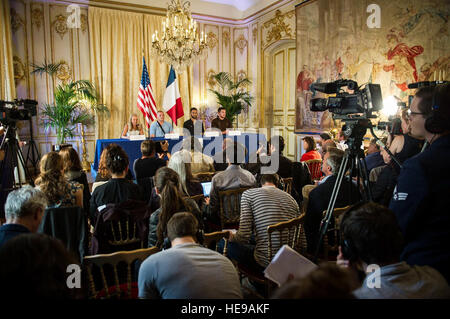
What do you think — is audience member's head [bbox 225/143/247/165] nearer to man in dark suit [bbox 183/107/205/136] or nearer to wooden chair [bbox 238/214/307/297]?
wooden chair [bbox 238/214/307/297]

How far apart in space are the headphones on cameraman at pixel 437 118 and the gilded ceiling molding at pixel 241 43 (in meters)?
9.07

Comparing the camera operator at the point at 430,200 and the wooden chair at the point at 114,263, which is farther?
the wooden chair at the point at 114,263

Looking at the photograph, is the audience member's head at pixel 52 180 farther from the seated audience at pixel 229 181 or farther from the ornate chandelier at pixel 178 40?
the ornate chandelier at pixel 178 40

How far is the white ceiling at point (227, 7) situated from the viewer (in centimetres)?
873

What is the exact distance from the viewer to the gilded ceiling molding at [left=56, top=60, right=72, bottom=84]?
776 cm

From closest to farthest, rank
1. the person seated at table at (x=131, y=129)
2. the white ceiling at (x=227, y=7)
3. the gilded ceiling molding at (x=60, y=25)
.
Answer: the person seated at table at (x=131, y=129)
the gilded ceiling molding at (x=60, y=25)
the white ceiling at (x=227, y=7)

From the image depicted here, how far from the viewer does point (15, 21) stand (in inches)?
285

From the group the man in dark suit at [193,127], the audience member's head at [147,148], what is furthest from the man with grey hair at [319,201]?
the man in dark suit at [193,127]

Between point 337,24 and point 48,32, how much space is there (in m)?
6.83

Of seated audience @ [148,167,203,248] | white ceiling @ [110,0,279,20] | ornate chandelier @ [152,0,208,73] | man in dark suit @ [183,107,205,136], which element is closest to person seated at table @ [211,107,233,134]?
man in dark suit @ [183,107,205,136]

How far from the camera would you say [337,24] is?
6.64 meters
